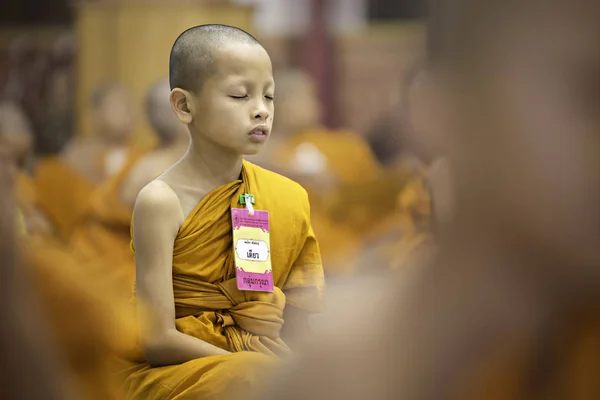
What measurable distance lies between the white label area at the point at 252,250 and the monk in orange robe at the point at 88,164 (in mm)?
2767

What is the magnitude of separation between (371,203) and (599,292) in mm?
5049

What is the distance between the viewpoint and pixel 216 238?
1699mm

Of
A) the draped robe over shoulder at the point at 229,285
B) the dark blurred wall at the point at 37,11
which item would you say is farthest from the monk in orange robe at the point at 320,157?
the dark blurred wall at the point at 37,11

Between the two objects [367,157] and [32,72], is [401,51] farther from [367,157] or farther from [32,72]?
[367,157]

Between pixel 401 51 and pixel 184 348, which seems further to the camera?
pixel 401 51

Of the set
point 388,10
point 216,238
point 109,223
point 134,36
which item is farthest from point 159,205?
point 388,10

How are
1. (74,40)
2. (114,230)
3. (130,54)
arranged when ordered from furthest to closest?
(74,40) < (130,54) < (114,230)

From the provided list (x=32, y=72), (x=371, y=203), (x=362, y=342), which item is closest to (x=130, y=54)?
(x=371, y=203)

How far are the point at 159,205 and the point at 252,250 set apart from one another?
6.4 inches

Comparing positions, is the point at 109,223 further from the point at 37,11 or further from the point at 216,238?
the point at 37,11

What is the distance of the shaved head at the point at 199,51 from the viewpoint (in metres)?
1.64

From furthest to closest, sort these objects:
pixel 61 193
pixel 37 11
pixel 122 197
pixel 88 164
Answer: pixel 37 11
pixel 88 164
pixel 61 193
pixel 122 197

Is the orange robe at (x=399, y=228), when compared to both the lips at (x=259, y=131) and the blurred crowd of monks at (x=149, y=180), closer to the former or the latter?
the blurred crowd of monks at (x=149, y=180)

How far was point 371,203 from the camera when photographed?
19.2 feet
